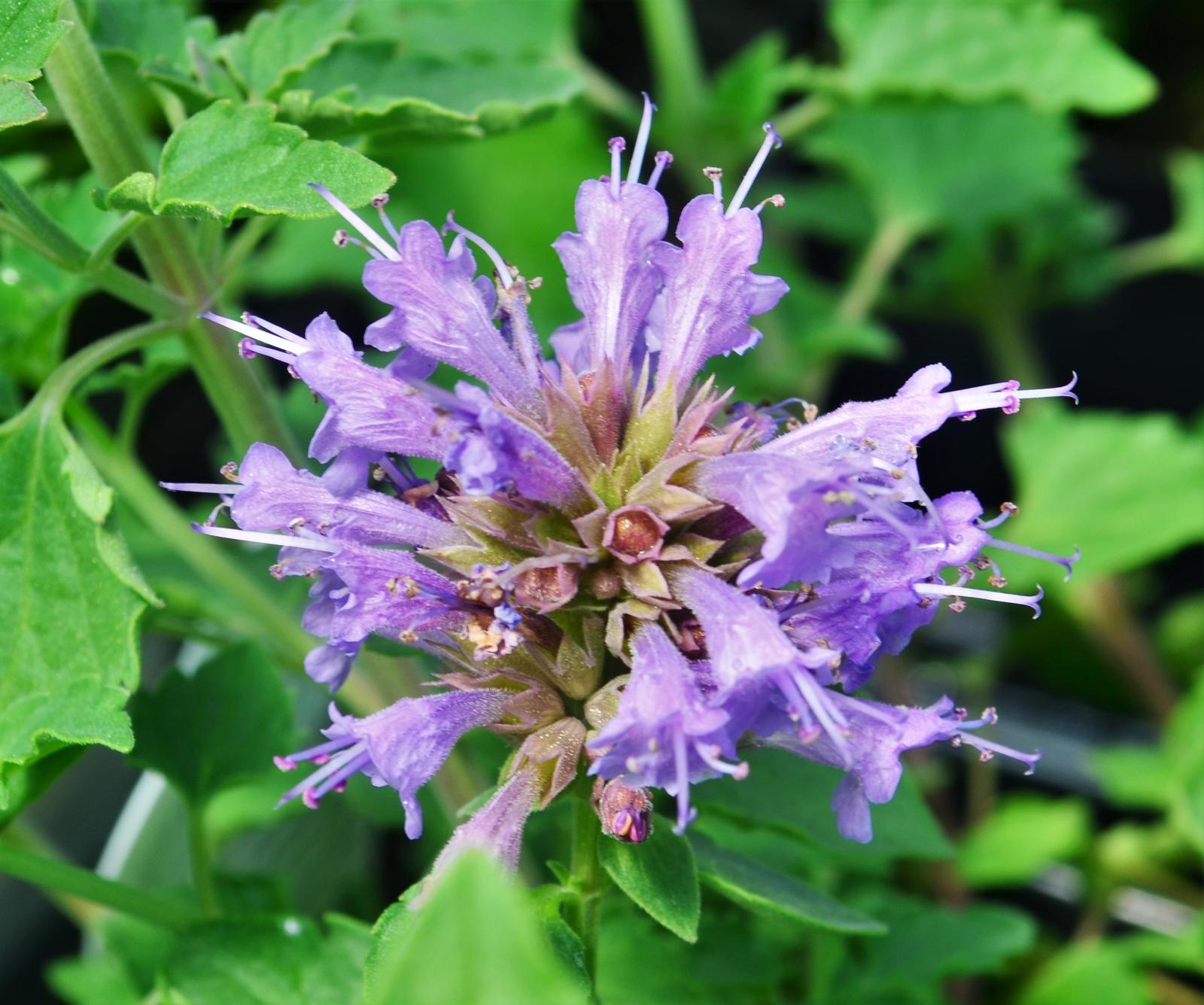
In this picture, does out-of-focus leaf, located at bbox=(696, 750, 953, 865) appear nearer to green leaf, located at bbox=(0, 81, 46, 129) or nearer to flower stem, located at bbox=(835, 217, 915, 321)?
green leaf, located at bbox=(0, 81, 46, 129)

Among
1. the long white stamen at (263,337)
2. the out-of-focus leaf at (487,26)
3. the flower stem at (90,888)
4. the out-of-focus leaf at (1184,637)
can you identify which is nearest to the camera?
the long white stamen at (263,337)

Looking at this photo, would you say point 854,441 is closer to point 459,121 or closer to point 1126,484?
point 459,121

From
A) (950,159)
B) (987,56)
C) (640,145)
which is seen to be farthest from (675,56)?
(640,145)

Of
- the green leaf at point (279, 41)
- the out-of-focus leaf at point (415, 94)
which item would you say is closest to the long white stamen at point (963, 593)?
the out-of-focus leaf at point (415, 94)

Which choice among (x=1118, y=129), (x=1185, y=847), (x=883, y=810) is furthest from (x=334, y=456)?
(x=1118, y=129)

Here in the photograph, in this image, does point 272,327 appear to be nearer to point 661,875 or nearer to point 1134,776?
point 661,875

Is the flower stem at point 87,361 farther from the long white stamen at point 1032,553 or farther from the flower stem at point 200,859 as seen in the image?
the long white stamen at point 1032,553

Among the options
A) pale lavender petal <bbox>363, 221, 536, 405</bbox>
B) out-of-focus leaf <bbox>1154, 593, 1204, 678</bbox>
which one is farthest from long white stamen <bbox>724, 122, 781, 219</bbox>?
out-of-focus leaf <bbox>1154, 593, 1204, 678</bbox>
